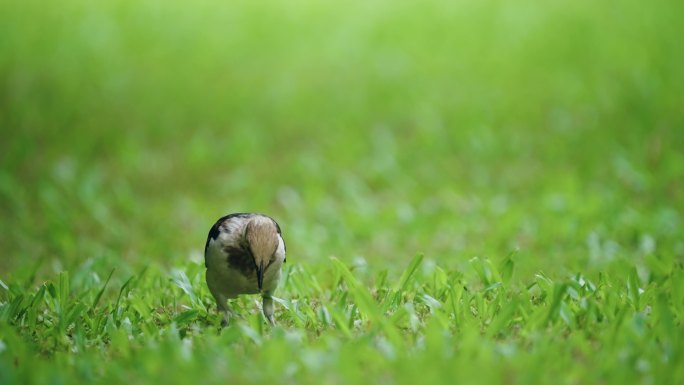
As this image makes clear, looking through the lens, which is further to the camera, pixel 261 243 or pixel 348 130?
pixel 348 130

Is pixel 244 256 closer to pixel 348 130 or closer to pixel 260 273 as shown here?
pixel 260 273

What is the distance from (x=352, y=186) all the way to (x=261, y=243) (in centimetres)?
454

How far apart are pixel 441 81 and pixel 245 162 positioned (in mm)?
2755

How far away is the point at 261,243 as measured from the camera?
165 inches

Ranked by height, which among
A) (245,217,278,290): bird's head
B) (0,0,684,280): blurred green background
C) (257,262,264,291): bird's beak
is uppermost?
(0,0,684,280): blurred green background

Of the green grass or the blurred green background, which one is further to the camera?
Answer: the blurred green background

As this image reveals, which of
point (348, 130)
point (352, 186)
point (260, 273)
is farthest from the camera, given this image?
point (348, 130)

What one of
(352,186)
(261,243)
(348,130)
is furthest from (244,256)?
(348,130)

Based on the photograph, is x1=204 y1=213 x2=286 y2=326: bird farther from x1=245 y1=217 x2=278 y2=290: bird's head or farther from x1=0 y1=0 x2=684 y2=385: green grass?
x1=0 y1=0 x2=684 y2=385: green grass

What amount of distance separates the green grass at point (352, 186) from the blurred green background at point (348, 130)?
0.03m

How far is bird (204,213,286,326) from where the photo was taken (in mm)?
4203

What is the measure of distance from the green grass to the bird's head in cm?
27

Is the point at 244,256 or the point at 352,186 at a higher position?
the point at 352,186

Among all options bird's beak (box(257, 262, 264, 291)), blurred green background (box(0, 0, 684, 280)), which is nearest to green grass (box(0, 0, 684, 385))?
blurred green background (box(0, 0, 684, 280))
